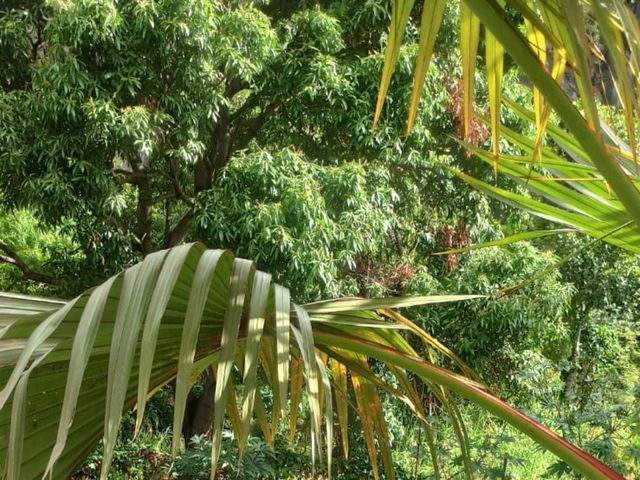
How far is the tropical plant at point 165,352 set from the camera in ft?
2.33

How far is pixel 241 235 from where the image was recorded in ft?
14.6

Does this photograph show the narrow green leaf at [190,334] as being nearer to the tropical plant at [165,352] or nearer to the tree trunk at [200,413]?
the tropical plant at [165,352]

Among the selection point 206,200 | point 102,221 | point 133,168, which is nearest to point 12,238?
point 133,168

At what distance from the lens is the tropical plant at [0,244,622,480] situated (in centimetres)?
71

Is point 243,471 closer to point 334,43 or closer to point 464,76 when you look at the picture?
point 334,43

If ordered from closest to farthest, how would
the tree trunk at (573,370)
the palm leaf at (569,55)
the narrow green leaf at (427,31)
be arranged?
the palm leaf at (569,55) < the narrow green leaf at (427,31) < the tree trunk at (573,370)

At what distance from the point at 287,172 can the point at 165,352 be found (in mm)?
3455

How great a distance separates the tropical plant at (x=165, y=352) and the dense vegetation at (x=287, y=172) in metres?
2.50

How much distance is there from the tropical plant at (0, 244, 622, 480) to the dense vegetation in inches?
98.4

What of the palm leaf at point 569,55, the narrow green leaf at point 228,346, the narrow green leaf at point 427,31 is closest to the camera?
the palm leaf at point 569,55

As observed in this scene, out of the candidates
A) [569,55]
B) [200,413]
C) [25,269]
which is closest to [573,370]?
[200,413]

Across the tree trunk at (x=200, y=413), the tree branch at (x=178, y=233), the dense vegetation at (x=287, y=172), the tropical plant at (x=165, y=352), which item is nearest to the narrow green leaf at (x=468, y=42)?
the tropical plant at (x=165, y=352)

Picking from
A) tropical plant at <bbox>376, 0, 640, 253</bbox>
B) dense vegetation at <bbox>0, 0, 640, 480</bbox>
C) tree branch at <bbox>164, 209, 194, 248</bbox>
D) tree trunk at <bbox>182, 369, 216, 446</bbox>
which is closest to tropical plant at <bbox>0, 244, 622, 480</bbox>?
tropical plant at <bbox>376, 0, 640, 253</bbox>

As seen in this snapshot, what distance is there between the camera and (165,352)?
1084mm
